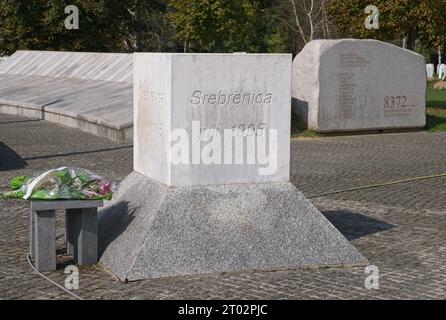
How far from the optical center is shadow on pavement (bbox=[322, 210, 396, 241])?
332 inches

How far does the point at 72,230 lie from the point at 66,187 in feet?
2.00

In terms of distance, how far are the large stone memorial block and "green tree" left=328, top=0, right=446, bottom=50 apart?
15.7ft

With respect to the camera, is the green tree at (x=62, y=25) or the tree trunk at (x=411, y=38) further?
the green tree at (x=62, y=25)

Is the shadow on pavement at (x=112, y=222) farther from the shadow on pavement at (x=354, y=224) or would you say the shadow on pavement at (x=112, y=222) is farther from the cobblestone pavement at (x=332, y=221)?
the shadow on pavement at (x=354, y=224)

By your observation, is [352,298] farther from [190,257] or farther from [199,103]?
[199,103]

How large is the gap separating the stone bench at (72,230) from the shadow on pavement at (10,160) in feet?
19.7

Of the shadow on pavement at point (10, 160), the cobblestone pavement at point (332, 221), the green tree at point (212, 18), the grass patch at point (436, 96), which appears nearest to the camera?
the cobblestone pavement at point (332, 221)

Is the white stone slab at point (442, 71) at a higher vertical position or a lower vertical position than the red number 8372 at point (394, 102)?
higher

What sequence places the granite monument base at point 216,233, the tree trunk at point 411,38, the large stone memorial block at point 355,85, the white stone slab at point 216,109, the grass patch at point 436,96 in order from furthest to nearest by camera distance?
1. the grass patch at point 436,96
2. the tree trunk at point 411,38
3. the large stone memorial block at point 355,85
4. the white stone slab at point 216,109
5. the granite monument base at point 216,233

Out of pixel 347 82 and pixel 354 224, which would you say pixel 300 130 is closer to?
pixel 347 82

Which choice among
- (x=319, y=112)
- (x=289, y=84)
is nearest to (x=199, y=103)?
(x=289, y=84)

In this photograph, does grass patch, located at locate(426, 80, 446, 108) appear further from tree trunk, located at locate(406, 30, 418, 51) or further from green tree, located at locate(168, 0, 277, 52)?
green tree, located at locate(168, 0, 277, 52)

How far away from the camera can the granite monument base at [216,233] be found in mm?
6645

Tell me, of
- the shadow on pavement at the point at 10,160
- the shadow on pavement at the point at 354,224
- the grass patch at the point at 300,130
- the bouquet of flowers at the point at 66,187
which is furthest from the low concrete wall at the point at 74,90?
the bouquet of flowers at the point at 66,187
